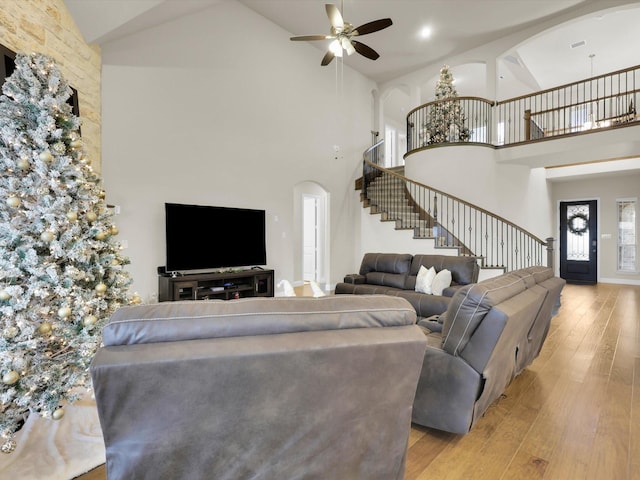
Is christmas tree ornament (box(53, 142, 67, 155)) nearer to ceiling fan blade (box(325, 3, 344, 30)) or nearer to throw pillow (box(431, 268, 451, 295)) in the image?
ceiling fan blade (box(325, 3, 344, 30))

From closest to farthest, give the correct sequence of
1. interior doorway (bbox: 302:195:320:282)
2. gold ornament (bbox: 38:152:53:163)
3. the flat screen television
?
gold ornament (bbox: 38:152:53:163) < the flat screen television < interior doorway (bbox: 302:195:320:282)

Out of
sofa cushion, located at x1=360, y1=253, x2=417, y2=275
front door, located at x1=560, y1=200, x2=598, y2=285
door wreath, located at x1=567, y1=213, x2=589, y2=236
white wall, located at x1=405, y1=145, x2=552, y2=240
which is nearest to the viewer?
sofa cushion, located at x1=360, y1=253, x2=417, y2=275

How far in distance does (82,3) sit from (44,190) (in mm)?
2750

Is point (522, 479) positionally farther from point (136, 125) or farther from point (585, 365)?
point (136, 125)

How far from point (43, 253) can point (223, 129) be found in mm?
3964

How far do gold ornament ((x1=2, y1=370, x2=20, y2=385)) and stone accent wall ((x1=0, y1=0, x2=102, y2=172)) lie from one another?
4.59 feet

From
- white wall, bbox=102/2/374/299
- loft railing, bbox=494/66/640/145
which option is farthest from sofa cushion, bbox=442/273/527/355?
loft railing, bbox=494/66/640/145

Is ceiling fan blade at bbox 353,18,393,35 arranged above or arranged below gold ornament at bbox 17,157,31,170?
above

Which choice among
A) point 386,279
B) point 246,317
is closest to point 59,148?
point 246,317

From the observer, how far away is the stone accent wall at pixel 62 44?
270 cm

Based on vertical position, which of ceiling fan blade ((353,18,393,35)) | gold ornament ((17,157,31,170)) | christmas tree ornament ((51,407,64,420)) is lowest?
christmas tree ornament ((51,407,64,420))

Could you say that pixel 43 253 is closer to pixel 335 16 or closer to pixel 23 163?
pixel 23 163

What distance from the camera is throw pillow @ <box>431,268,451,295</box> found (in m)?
4.20

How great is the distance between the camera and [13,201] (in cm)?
175
